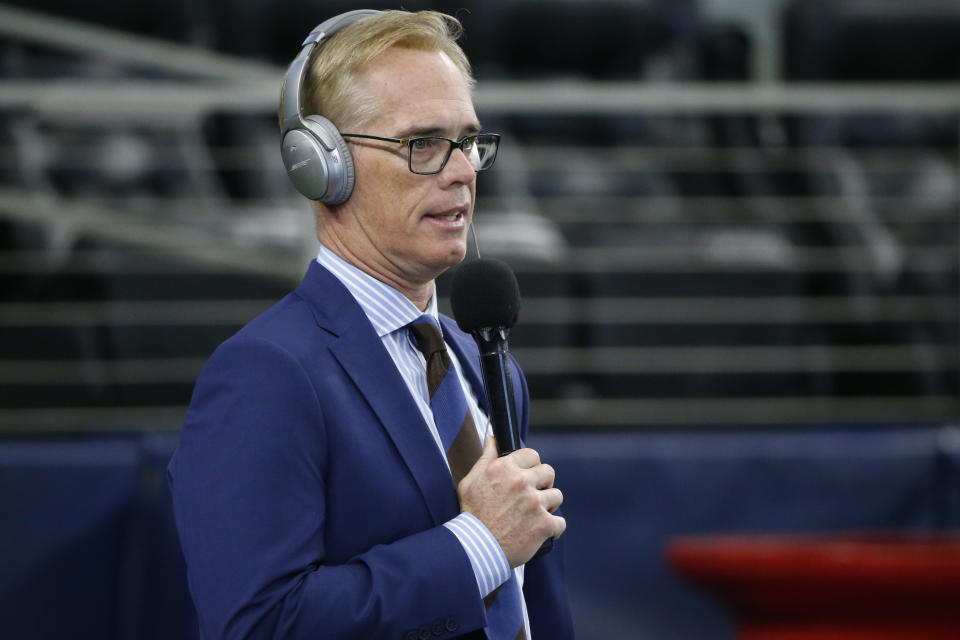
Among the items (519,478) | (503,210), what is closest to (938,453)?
(503,210)

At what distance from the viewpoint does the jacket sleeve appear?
43.3 inches

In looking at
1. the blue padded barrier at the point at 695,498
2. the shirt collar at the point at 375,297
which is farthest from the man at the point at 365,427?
the blue padded barrier at the point at 695,498

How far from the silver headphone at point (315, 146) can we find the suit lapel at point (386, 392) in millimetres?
115

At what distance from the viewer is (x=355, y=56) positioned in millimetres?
1240

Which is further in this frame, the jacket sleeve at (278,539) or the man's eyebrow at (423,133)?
the man's eyebrow at (423,133)

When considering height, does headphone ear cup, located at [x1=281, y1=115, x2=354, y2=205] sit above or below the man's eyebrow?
below

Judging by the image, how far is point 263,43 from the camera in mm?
5133

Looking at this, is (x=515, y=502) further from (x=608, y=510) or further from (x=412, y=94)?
(x=608, y=510)

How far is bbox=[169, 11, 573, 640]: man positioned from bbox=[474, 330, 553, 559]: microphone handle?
0.07 feet

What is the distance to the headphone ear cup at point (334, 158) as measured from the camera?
4.08ft

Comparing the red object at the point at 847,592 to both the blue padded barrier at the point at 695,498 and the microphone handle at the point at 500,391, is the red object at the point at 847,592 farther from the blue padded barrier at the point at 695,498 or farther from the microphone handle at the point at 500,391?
the microphone handle at the point at 500,391

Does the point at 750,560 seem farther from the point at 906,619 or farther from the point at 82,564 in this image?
the point at 82,564

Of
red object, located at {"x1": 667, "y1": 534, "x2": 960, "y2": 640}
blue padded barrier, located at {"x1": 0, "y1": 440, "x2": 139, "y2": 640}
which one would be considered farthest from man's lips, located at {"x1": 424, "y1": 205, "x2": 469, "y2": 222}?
blue padded barrier, located at {"x1": 0, "y1": 440, "x2": 139, "y2": 640}

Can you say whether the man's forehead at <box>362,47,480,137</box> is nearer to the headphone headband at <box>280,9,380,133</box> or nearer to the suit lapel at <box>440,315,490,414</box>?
the headphone headband at <box>280,9,380,133</box>
